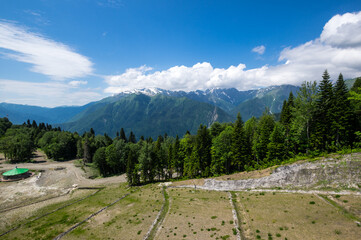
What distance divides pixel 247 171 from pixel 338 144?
21132 millimetres

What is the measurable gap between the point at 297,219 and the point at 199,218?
14148 millimetres

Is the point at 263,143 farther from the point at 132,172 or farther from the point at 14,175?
the point at 14,175

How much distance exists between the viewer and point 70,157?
120250 millimetres

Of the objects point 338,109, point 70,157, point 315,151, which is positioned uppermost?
point 338,109

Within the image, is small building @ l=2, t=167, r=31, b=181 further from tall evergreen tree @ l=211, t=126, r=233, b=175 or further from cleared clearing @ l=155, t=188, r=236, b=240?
tall evergreen tree @ l=211, t=126, r=233, b=175

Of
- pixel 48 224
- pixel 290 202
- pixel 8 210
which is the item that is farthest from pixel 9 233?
pixel 290 202

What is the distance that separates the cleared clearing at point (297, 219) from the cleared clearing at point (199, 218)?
371 centimetres

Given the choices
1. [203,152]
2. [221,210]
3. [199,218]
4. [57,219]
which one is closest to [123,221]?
[199,218]

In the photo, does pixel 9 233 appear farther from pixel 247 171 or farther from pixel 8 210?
pixel 247 171

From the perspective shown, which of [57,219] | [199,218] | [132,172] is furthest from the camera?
[132,172]

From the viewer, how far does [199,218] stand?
27.9 meters

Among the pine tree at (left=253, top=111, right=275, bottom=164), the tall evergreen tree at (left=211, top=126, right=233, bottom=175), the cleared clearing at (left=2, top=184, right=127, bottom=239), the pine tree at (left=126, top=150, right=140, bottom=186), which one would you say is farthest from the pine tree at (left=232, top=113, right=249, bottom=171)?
the cleared clearing at (left=2, top=184, right=127, bottom=239)

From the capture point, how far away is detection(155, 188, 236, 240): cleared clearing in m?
23.3

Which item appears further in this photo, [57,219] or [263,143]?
[263,143]
